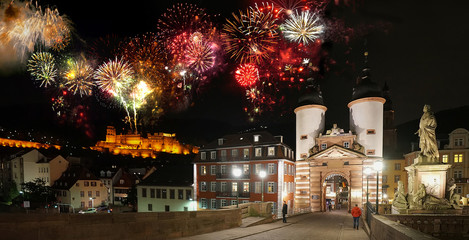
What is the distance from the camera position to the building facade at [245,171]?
130 ft

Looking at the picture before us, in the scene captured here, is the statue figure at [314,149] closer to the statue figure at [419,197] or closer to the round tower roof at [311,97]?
the round tower roof at [311,97]

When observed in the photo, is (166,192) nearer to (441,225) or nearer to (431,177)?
(431,177)

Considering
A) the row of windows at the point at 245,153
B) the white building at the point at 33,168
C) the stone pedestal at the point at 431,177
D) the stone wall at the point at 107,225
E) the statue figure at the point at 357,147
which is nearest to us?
the stone wall at the point at 107,225

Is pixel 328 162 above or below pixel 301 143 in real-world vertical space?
below

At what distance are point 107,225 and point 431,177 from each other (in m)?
20.3

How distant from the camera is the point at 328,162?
39625 millimetres

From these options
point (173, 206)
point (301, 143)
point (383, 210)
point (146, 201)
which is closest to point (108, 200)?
point (146, 201)

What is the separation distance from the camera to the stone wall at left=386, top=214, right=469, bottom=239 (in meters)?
15.7

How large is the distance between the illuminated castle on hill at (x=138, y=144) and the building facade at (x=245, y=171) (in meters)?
93.8

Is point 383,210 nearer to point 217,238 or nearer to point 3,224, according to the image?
point 217,238

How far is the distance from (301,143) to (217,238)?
33.5m

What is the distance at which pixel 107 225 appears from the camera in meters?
9.55

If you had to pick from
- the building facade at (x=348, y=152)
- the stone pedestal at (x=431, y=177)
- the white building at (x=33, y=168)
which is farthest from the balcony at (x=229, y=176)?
the white building at (x=33, y=168)

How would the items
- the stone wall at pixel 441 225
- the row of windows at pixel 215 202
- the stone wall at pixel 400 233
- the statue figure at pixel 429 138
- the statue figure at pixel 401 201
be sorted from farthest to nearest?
1. the row of windows at pixel 215 202
2. the statue figure at pixel 401 201
3. the statue figure at pixel 429 138
4. the stone wall at pixel 441 225
5. the stone wall at pixel 400 233
